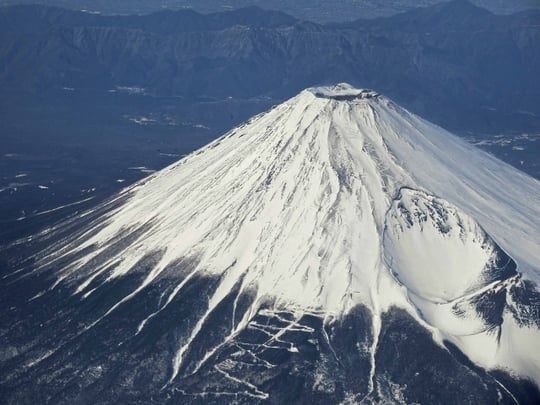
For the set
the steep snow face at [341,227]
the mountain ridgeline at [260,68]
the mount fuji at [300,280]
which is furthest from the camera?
the mountain ridgeline at [260,68]

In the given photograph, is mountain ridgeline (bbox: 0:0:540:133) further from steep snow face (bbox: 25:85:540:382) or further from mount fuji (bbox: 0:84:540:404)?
mount fuji (bbox: 0:84:540:404)

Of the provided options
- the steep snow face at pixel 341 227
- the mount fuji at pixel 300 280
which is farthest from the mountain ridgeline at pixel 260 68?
the mount fuji at pixel 300 280

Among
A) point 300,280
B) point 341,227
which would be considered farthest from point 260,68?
point 300,280

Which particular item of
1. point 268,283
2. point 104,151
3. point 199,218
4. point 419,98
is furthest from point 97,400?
point 419,98

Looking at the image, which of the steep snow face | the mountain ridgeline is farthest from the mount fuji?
the mountain ridgeline

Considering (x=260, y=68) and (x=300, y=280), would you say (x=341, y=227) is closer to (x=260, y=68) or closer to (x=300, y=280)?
(x=300, y=280)

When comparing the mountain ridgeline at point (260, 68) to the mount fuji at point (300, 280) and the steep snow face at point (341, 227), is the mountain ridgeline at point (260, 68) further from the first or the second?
the mount fuji at point (300, 280)
